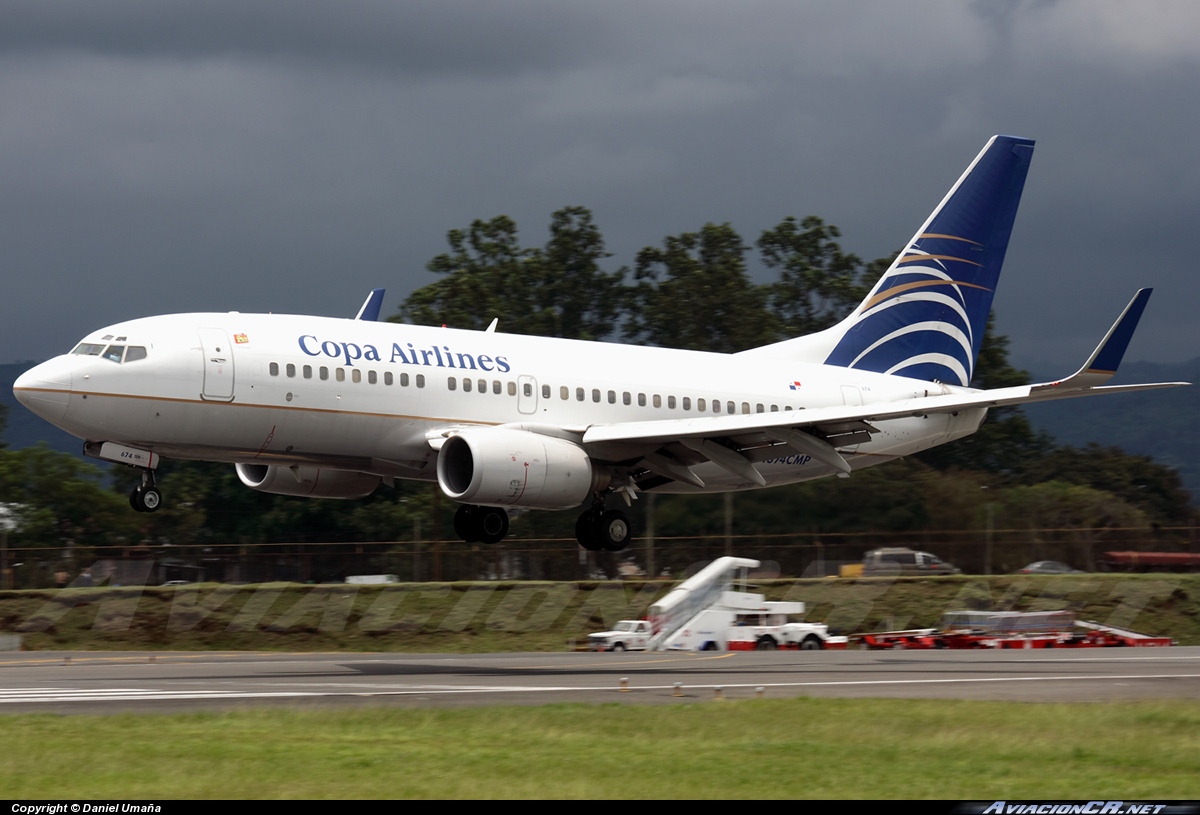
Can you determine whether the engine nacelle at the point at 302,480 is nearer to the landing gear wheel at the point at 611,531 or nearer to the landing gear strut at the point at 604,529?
the landing gear strut at the point at 604,529

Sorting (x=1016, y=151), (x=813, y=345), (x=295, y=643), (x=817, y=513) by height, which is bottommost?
(x=295, y=643)

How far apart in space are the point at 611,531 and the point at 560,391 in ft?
11.6

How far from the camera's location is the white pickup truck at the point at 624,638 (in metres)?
39.2

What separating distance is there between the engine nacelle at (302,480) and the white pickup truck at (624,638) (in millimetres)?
9401

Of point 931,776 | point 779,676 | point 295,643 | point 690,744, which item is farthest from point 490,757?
point 295,643

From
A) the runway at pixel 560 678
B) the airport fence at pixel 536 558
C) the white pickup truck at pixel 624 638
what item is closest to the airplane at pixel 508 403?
the runway at pixel 560 678

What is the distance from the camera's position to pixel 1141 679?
84.3 feet

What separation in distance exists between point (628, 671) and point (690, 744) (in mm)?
12047

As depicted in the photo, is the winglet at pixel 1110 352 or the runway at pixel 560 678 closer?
the runway at pixel 560 678

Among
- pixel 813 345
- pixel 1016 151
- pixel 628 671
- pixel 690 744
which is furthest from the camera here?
pixel 1016 151

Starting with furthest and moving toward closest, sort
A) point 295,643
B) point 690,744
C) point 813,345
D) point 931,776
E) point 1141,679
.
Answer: point 295,643, point 813,345, point 1141,679, point 690,744, point 931,776

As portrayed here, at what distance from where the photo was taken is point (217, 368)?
1072 inches

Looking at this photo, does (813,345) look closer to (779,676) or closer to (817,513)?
(817,513)

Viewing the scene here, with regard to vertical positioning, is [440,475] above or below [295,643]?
above
